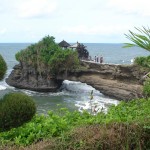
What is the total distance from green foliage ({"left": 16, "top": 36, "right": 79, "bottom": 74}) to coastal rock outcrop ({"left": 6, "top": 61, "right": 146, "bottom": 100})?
2.56ft

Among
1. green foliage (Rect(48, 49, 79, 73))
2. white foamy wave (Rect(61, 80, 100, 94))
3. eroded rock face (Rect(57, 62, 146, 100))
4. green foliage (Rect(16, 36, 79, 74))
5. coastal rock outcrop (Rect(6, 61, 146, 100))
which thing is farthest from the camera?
white foamy wave (Rect(61, 80, 100, 94))

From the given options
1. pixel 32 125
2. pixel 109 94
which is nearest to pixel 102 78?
pixel 109 94

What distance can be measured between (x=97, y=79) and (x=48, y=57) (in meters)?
5.91

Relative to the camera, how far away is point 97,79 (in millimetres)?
36531

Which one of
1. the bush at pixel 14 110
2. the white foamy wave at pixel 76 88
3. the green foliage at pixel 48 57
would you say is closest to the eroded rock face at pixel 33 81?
the green foliage at pixel 48 57

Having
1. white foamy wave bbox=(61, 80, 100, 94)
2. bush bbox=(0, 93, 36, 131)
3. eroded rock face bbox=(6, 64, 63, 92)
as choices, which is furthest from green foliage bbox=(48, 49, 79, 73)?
bush bbox=(0, 93, 36, 131)

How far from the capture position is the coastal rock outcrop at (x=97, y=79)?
106ft

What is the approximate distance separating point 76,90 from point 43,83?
4373mm

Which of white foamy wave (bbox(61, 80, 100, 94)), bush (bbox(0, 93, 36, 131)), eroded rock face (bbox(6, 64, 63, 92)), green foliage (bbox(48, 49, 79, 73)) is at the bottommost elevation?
white foamy wave (bbox(61, 80, 100, 94))

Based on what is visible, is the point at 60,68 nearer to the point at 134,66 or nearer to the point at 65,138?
the point at 134,66

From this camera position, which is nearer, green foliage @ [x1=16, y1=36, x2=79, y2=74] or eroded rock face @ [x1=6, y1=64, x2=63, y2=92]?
green foliage @ [x1=16, y1=36, x2=79, y2=74]

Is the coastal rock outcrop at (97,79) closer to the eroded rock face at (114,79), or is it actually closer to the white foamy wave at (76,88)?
the eroded rock face at (114,79)

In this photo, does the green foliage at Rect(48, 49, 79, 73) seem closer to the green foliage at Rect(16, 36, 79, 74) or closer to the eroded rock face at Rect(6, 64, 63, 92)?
the green foliage at Rect(16, 36, 79, 74)

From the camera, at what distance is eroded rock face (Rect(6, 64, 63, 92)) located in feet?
130
